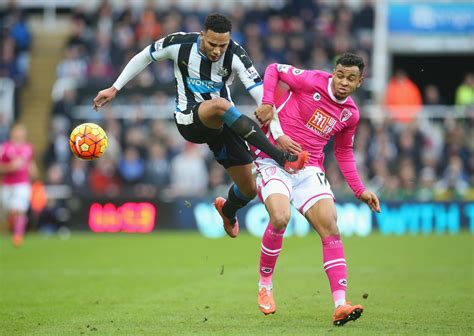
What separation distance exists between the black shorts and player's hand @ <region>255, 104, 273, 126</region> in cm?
79

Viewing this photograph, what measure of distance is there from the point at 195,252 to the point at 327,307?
677 centimetres

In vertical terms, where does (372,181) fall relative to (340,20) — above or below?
below

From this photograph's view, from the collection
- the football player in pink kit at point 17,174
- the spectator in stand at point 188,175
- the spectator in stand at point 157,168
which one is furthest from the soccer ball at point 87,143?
the spectator in stand at point 157,168

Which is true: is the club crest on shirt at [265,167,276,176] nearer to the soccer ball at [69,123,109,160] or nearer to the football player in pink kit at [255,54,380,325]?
the football player in pink kit at [255,54,380,325]

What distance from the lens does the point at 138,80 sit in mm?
22453

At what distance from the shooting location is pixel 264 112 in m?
8.70

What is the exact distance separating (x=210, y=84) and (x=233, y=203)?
5.07 feet

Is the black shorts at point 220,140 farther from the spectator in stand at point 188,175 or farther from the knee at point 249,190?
the spectator in stand at point 188,175

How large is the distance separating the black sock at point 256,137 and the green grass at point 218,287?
1.48 m

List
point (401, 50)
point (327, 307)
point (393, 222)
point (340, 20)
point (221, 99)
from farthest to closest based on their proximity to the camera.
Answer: point (401, 50) → point (340, 20) → point (393, 222) → point (327, 307) → point (221, 99)

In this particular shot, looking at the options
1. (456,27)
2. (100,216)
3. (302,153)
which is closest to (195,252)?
(100,216)

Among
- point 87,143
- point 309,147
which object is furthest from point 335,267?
point 87,143

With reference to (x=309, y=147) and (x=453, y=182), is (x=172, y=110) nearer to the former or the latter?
(x=453, y=182)

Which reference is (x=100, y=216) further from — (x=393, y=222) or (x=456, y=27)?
(x=456, y=27)
